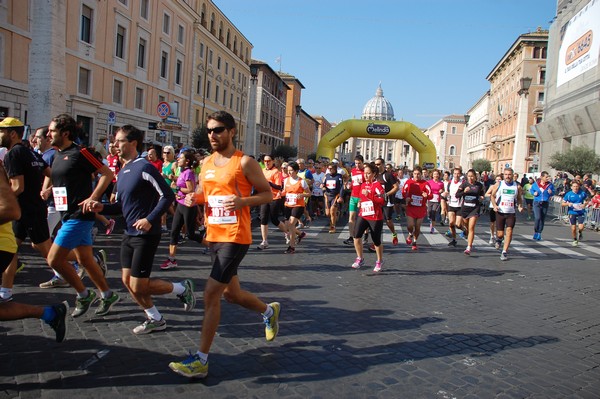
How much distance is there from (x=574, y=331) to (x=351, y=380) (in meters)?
3.05

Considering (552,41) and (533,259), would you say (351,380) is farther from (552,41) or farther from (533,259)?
(552,41)

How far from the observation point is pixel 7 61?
2191 cm

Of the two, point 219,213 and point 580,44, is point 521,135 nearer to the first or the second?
point 580,44

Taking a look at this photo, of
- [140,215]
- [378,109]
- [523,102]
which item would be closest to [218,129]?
[140,215]

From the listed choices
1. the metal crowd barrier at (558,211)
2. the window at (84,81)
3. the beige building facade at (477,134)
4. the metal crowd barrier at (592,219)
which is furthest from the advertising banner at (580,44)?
the beige building facade at (477,134)

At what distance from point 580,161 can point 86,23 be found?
30547 mm

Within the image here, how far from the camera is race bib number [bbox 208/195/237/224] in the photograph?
379 cm

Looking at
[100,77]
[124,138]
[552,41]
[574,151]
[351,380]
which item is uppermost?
[552,41]

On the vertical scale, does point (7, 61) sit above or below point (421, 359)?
above

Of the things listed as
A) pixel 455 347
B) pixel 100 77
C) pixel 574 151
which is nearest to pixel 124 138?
pixel 455 347

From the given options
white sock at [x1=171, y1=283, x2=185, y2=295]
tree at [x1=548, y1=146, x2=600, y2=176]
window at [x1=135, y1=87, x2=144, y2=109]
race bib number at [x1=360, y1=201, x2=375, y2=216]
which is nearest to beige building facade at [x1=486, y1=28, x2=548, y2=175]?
tree at [x1=548, y1=146, x2=600, y2=176]

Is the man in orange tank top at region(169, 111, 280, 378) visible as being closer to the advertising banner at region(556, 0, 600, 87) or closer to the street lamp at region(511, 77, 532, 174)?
the advertising banner at region(556, 0, 600, 87)

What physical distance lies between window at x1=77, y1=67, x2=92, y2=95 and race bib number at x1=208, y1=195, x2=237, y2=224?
2717 cm

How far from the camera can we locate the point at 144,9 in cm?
3400
